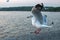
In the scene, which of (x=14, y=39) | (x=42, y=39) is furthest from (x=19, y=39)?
(x=42, y=39)

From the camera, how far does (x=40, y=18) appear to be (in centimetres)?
973

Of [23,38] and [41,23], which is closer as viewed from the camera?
[41,23]

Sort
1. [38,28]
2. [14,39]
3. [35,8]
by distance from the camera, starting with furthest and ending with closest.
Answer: [14,39], [38,28], [35,8]

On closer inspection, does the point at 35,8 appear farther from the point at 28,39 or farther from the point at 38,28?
the point at 28,39

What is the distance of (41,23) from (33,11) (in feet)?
2.80

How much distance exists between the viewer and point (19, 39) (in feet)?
82.0

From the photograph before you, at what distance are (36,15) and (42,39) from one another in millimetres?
15975

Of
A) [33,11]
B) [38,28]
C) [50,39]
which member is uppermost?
[33,11]

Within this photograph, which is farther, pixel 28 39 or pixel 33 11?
pixel 28 39

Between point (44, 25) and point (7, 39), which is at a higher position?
point (44, 25)

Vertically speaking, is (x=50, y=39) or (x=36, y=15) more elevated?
(x=36, y=15)

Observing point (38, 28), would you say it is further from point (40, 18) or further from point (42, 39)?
point (42, 39)

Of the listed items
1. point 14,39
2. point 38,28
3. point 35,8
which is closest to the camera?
point 35,8

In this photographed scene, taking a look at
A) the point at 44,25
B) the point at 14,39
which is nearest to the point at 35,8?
the point at 44,25
